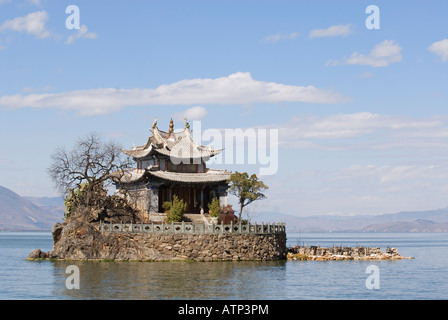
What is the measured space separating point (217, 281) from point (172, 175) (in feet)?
77.2

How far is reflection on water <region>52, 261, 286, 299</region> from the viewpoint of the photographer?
1542 inches

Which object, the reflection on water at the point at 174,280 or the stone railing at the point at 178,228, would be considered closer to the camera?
the reflection on water at the point at 174,280

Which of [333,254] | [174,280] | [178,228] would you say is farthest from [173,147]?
[174,280]

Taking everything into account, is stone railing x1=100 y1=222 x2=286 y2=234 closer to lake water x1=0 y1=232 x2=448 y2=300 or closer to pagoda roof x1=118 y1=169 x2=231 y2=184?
lake water x1=0 y1=232 x2=448 y2=300

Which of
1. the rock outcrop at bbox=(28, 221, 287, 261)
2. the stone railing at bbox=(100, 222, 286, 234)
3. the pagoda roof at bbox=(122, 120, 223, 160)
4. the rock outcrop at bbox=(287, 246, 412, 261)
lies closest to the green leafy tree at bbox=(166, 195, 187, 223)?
the stone railing at bbox=(100, 222, 286, 234)

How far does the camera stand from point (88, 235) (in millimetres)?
57750

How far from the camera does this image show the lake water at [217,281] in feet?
131

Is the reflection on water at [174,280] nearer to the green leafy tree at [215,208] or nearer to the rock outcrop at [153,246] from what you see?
the rock outcrop at [153,246]

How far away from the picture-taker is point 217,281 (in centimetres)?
4478

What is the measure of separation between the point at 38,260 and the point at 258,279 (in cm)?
2582

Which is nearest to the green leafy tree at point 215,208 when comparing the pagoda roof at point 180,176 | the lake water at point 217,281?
the pagoda roof at point 180,176

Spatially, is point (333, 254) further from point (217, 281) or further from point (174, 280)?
point (174, 280)

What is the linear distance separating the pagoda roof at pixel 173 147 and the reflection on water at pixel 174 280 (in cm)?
1575

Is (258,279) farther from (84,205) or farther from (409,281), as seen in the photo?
(84,205)
